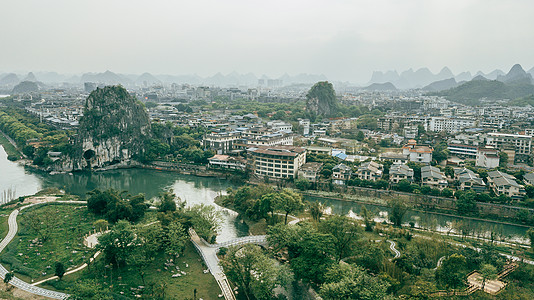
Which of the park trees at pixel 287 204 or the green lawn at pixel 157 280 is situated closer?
the green lawn at pixel 157 280

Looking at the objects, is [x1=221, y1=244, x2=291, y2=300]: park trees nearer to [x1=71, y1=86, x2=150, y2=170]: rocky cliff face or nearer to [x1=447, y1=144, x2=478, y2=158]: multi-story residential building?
[x1=71, y1=86, x2=150, y2=170]: rocky cliff face

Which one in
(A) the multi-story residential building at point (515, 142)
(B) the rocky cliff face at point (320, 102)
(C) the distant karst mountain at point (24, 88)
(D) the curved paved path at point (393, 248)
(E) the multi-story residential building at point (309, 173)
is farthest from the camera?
(C) the distant karst mountain at point (24, 88)

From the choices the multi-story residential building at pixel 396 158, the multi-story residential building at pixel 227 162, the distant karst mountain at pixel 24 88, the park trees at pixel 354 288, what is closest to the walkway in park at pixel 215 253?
the park trees at pixel 354 288

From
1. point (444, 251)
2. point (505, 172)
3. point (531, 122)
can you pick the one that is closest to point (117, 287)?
point (444, 251)

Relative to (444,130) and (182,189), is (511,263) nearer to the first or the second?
(182,189)

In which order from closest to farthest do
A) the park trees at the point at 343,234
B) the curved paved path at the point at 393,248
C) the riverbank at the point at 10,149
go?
the park trees at the point at 343,234, the curved paved path at the point at 393,248, the riverbank at the point at 10,149

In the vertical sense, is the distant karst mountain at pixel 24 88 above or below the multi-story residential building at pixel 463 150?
above

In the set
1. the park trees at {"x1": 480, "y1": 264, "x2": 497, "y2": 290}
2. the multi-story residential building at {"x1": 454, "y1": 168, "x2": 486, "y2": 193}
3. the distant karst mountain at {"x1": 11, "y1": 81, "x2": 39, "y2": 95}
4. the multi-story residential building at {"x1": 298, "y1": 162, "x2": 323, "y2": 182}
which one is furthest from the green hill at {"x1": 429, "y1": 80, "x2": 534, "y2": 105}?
the distant karst mountain at {"x1": 11, "y1": 81, "x2": 39, "y2": 95}

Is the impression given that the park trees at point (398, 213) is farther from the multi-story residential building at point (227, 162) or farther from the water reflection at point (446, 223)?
the multi-story residential building at point (227, 162)
